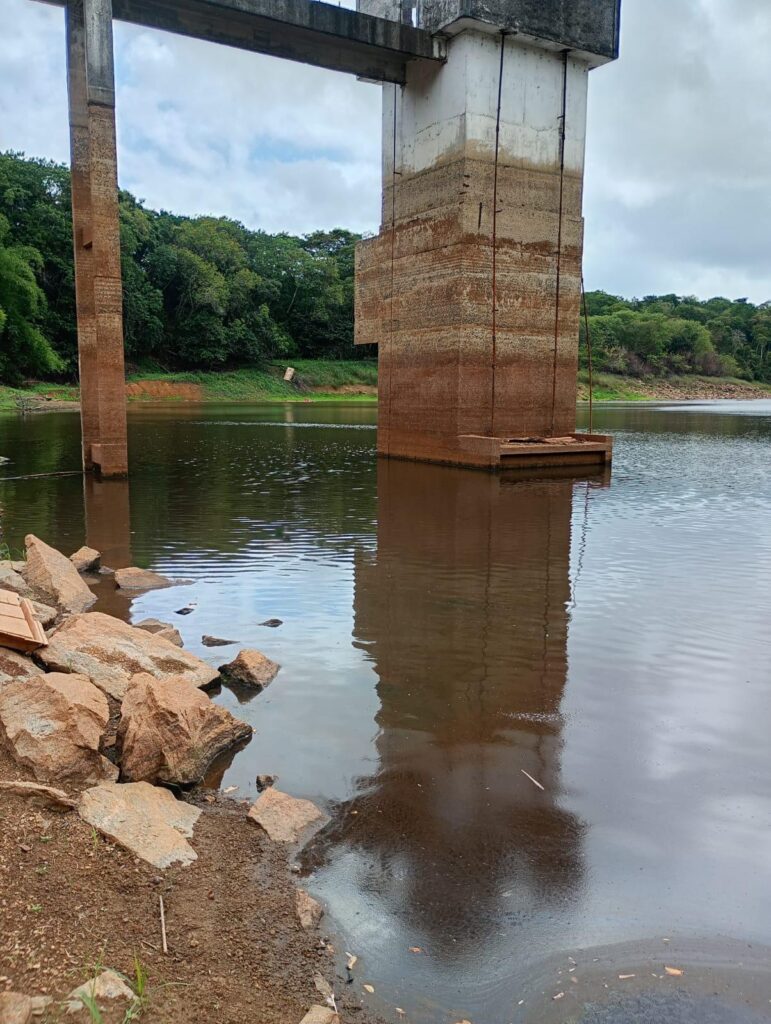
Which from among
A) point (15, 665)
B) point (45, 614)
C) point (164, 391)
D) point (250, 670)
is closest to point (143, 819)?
point (15, 665)

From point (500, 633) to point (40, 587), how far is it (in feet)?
13.0

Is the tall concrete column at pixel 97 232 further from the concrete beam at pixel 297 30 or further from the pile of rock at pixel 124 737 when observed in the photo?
the pile of rock at pixel 124 737

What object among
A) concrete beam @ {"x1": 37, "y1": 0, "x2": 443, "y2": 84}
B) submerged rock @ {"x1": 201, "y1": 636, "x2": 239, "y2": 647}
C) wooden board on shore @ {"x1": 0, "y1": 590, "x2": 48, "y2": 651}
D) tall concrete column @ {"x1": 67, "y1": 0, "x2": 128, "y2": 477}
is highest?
concrete beam @ {"x1": 37, "y1": 0, "x2": 443, "y2": 84}

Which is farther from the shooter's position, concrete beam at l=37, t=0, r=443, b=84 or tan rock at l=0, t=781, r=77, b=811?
Answer: concrete beam at l=37, t=0, r=443, b=84

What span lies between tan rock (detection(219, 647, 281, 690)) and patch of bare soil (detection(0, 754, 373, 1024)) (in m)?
2.15

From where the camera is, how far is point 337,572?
955cm

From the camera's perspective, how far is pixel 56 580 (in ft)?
24.6

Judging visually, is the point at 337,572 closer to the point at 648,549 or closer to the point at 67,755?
the point at 648,549

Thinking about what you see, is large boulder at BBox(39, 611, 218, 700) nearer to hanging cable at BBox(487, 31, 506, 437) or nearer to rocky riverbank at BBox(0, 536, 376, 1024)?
rocky riverbank at BBox(0, 536, 376, 1024)

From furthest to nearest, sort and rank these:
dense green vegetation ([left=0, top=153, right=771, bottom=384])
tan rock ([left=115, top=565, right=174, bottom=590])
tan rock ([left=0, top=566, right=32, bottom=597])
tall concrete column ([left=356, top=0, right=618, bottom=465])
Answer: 1. dense green vegetation ([left=0, top=153, right=771, bottom=384])
2. tall concrete column ([left=356, top=0, right=618, bottom=465])
3. tan rock ([left=115, top=565, right=174, bottom=590])
4. tan rock ([left=0, top=566, right=32, bottom=597])

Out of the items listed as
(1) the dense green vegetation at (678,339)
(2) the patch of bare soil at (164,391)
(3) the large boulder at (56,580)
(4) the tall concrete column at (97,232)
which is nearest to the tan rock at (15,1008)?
(3) the large boulder at (56,580)

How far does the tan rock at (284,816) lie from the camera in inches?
158

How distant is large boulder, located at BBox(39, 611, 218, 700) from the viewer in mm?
5199

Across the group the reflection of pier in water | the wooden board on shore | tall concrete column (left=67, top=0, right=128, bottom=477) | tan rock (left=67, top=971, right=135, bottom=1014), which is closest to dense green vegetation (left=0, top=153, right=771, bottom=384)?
tall concrete column (left=67, top=0, right=128, bottom=477)
